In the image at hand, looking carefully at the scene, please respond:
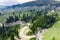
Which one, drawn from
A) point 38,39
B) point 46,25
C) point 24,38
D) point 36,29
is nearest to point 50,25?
point 46,25

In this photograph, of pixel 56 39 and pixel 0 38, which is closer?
pixel 56 39

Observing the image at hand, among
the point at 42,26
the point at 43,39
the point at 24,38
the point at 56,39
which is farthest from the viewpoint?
the point at 42,26

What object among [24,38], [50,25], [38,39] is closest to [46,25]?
[50,25]

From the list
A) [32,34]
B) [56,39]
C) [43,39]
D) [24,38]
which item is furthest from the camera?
[32,34]

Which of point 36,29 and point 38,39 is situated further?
point 36,29

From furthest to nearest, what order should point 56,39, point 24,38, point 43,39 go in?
point 24,38, point 43,39, point 56,39

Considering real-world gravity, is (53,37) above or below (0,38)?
above

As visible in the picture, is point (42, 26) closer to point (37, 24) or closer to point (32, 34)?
point (37, 24)

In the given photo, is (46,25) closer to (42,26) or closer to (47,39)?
(42,26)

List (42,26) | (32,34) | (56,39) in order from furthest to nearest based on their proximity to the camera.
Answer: (42,26)
(32,34)
(56,39)
